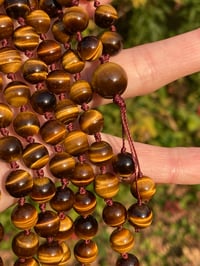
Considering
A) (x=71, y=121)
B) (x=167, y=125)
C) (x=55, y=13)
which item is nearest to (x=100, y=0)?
(x=55, y=13)

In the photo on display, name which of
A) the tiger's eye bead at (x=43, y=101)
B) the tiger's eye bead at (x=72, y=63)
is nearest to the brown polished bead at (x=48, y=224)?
the tiger's eye bead at (x=43, y=101)

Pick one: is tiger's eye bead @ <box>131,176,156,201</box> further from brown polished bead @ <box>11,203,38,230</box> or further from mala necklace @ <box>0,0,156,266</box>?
brown polished bead @ <box>11,203,38,230</box>

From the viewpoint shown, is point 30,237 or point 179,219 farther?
point 179,219

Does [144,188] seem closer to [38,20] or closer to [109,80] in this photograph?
[109,80]

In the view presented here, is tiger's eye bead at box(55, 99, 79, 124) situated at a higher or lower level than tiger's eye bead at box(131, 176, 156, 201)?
higher

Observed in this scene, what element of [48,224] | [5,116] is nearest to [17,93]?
[5,116]

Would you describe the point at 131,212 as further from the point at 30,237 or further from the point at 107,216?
the point at 30,237

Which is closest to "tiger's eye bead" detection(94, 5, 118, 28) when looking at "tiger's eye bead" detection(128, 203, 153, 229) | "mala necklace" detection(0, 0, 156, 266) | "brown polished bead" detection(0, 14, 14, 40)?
"mala necklace" detection(0, 0, 156, 266)
